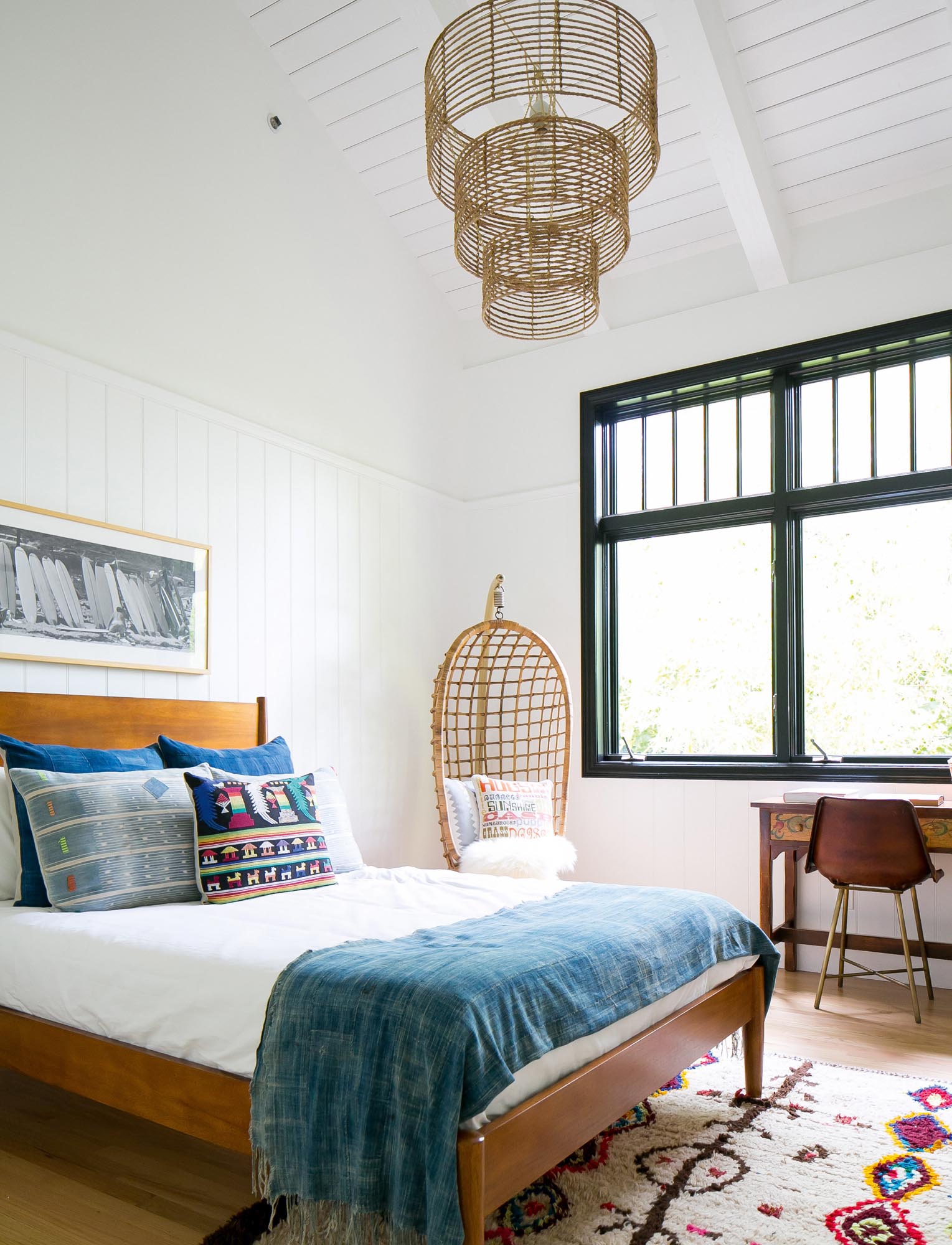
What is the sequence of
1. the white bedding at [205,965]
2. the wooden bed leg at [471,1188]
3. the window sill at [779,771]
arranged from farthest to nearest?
the window sill at [779,771]
the white bedding at [205,965]
the wooden bed leg at [471,1188]

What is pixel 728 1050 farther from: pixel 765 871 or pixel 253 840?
pixel 253 840

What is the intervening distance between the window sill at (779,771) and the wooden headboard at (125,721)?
6.05ft

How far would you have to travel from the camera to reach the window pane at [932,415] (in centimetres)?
426

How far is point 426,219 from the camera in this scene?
5023 mm

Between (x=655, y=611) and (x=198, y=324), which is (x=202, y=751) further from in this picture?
(x=655, y=611)

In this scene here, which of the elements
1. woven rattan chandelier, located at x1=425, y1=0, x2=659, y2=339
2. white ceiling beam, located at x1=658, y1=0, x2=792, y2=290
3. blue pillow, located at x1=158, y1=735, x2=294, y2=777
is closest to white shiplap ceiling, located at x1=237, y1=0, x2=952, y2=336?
white ceiling beam, located at x1=658, y1=0, x2=792, y2=290

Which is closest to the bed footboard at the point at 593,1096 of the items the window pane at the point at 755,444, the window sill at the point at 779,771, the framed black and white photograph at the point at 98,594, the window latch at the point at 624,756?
the window sill at the point at 779,771

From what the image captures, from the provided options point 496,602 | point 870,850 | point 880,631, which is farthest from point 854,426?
point 870,850

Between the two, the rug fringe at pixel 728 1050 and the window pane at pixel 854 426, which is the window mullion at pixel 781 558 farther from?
the rug fringe at pixel 728 1050

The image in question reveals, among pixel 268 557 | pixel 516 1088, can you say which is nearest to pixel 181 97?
pixel 268 557

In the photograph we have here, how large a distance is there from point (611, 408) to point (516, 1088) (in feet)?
13.2

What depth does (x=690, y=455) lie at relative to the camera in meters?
4.95

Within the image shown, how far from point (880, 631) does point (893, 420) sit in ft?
3.14

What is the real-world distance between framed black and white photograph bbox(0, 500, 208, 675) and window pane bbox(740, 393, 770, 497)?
2.61 m
